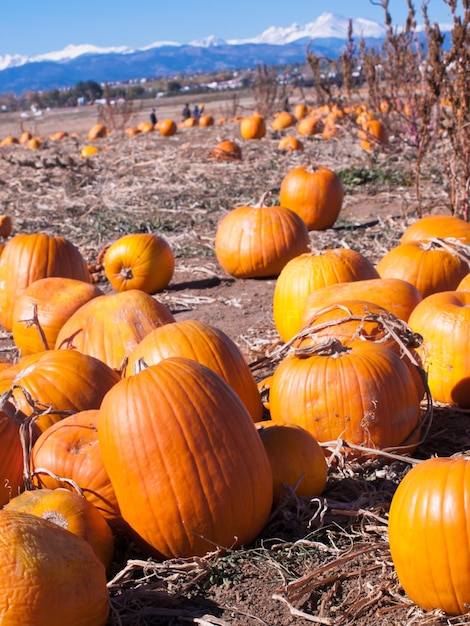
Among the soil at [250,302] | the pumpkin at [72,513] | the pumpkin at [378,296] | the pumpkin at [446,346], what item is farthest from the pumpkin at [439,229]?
the pumpkin at [72,513]

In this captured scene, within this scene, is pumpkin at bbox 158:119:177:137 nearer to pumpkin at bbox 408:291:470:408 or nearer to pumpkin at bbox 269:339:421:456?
pumpkin at bbox 408:291:470:408

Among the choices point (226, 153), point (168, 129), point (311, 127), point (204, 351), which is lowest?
point (204, 351)

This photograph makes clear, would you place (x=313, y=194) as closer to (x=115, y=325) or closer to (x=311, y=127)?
(x=115, y=325)

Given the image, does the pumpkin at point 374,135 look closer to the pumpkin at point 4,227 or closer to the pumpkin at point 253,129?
the pumpkin at point 253,129

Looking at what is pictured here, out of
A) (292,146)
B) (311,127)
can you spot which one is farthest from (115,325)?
(311,127)

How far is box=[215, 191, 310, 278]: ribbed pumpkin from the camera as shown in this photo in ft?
24.7

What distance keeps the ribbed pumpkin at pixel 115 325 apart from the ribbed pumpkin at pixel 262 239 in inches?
110

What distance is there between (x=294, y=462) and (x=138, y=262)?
4456mm

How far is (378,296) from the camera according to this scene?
471 centimetres

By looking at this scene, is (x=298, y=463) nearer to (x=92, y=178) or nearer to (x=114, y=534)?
(x=114, y=534)

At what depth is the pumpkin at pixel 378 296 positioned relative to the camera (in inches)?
185

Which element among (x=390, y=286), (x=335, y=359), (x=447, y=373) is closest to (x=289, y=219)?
(x=390, y=286)

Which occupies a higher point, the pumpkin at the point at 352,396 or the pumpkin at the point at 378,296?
the pumpkin at the point at 378,296

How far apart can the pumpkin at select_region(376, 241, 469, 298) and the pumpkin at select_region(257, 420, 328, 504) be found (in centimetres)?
243
